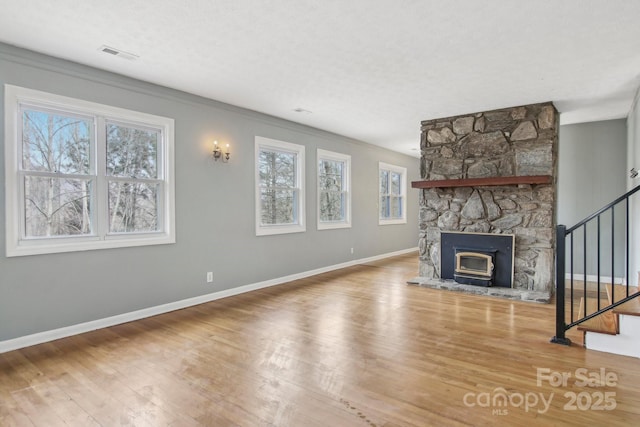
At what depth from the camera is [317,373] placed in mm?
2693

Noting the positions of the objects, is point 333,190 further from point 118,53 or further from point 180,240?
point 118,53

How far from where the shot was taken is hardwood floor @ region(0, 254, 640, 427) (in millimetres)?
2174

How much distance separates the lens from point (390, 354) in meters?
3.04

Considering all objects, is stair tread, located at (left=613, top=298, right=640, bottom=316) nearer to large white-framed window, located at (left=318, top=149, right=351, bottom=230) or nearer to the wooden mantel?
the wooden mantel

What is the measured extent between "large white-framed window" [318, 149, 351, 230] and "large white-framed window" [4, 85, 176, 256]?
306cm

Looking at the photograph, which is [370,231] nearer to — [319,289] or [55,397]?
[319,289]

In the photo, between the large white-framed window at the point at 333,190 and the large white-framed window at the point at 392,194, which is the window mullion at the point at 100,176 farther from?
the large white-framed window at the point at 392,194

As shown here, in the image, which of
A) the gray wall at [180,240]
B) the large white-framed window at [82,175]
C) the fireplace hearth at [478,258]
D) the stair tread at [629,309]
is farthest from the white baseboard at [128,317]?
the stair tread at [629,309]

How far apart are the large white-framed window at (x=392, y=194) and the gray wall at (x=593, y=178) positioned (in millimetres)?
3557

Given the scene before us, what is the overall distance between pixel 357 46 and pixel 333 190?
4026 millimetres

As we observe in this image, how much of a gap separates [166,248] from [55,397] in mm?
2114

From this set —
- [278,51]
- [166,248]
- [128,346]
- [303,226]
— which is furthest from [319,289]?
[278,51]

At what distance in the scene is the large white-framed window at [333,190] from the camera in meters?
6.82

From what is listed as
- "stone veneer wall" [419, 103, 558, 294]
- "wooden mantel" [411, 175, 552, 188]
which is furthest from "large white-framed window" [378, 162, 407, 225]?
"wooden mantel" [411, 175, 552, 188]
